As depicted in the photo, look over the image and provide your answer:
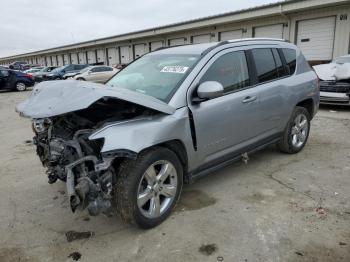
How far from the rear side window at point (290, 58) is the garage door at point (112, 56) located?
1377 inches

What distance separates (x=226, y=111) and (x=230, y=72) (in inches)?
21.5

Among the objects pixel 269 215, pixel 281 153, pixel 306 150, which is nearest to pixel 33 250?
pixel 269 215

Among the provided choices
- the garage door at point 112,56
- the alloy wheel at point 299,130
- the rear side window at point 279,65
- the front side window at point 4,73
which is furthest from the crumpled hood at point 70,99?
the garage door at point 112,56

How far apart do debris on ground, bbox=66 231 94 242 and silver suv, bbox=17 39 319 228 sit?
48 centimetres

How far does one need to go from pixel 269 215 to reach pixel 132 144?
5.60 feet

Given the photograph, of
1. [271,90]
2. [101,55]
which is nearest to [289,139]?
[271,90]

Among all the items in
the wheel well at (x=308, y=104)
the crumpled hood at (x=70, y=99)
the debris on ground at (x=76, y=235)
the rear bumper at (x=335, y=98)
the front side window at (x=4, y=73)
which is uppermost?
the front side window at (x=4, y=73)

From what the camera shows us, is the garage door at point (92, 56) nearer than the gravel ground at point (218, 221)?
No

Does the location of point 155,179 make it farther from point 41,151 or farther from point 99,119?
point 41,151

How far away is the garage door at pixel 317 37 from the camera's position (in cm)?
1703

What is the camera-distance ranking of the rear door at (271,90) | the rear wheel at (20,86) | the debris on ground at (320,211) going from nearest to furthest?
the debris on ground at (320,211) → the rear door at (271,90) → the rear wheel at (20,86)

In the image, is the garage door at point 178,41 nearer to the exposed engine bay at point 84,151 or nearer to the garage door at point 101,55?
the garage door at point 101,55

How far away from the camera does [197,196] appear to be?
12.8ft

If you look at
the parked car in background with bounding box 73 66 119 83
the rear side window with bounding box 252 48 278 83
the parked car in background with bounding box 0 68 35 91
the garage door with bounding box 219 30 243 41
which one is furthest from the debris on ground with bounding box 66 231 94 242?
the garage door with bounding box 219 30 243 41
